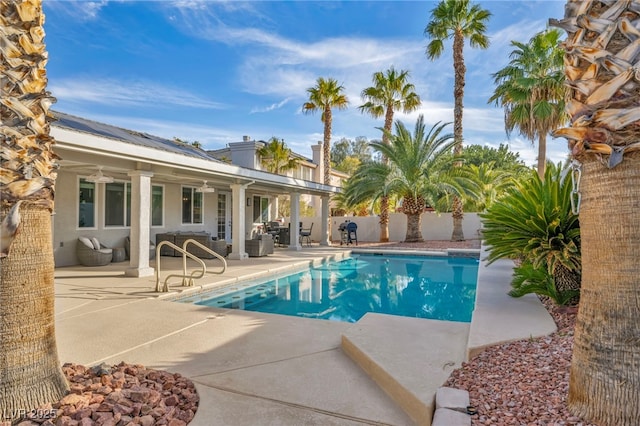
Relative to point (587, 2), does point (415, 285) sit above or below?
below

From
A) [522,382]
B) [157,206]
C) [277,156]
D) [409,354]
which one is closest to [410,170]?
[277,156]

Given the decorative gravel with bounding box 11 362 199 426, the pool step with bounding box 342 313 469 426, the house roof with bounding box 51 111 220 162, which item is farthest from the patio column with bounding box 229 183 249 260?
the decorative gravel with bounding box 11 362 199 426

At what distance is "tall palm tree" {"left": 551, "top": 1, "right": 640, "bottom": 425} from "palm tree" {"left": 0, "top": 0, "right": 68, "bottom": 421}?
11.2 feet

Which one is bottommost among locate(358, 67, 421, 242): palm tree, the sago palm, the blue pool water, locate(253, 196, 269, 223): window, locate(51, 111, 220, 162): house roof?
the blue pool water

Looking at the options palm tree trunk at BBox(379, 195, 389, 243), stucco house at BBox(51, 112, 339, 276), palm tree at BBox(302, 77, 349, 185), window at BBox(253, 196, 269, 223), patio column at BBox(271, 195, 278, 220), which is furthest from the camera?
palm tree at BBox(302, 77, 349, 185)

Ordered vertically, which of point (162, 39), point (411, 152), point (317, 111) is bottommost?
point (411, 152)

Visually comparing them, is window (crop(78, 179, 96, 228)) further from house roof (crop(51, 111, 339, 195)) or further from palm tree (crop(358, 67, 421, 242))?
palm tree (crop(358, 67, 421, 242))

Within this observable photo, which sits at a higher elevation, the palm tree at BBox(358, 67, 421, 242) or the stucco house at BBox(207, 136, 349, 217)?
the palm tree at BBox(358, 67, 421, 242)

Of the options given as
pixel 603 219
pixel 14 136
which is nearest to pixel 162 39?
pixel 14 136

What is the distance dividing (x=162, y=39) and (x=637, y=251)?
37.3 feet

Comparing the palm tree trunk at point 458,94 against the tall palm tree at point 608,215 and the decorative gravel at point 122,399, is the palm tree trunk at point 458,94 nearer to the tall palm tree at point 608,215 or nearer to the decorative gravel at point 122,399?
the tall palm tree at point 608,215

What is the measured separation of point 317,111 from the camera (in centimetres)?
2309

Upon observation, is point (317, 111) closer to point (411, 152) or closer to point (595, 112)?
point (411, 152)

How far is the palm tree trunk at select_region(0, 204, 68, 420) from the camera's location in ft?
7.57
